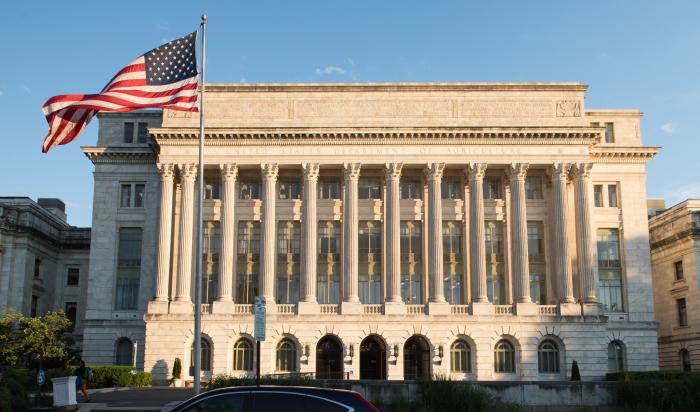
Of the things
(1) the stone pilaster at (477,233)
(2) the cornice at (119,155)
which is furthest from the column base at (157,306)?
(1) the stone pilaster at (477,233)

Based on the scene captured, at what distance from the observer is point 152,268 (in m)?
61.6

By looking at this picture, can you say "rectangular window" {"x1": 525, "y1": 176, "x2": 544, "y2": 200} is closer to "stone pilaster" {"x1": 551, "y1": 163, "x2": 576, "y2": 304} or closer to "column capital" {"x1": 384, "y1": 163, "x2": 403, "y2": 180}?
"stone pilaster" {"x1": 551, "y1": 163, "x2": 576, "y2": 304}

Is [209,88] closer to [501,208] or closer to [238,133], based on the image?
[238,133]

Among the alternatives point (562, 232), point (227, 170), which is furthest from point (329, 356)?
point (562, 232)

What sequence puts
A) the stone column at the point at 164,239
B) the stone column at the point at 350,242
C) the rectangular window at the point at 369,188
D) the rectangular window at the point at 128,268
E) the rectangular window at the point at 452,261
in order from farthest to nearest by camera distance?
1. the rectangular window at the point at 128,268
2. the rectangular window at the point at 369,188
3. the rectangular window at the point at 452,261
4. the stone column at the point at 164,239
5. the stone column at the point at 350,242

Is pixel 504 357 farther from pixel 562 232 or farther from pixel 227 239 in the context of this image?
pixel 227 239

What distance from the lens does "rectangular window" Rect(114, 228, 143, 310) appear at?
→ 205ft

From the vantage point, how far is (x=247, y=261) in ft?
197

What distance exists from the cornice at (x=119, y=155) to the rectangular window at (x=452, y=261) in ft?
80.9

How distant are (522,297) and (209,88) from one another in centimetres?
2895

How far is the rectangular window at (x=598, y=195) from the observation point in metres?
62.9

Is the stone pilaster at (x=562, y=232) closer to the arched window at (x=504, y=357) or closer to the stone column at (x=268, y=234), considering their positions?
the arched window at (x=504, y=357)

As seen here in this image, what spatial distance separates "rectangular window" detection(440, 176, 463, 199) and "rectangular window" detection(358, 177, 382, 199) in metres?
5.01

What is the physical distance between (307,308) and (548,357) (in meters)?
18.0
